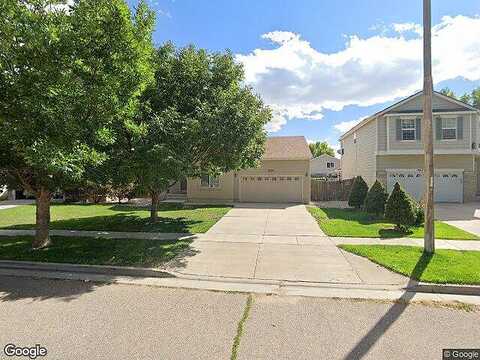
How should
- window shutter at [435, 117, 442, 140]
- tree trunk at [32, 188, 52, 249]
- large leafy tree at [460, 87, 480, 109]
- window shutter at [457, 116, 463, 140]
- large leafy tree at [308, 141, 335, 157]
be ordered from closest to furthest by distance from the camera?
tree trunk at [32, 188, 52, 249]
window shutter at [457, 116, 463, 140]
window shutter at [435, 117, 442, 140]
large leafy tree at [460, 87, 480, 109]
large leafy tree at [308, 141, 335, 157]

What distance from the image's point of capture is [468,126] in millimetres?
18609

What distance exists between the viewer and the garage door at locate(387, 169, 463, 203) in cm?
1953

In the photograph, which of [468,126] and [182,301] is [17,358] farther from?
[468,126]

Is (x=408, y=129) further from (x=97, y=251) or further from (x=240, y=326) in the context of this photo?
(x=240, y=326)

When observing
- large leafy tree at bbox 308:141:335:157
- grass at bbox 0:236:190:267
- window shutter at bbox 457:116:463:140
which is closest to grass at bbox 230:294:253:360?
grass at bbox 0:236:190:267

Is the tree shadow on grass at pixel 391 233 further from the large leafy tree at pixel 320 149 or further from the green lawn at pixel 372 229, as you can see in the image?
the large leafy tree at pixel 320 149

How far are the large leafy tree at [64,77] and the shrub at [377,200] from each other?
10.9m

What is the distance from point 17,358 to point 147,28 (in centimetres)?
701

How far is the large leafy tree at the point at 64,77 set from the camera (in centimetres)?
600

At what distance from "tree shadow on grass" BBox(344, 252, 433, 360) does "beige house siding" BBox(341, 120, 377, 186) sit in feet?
51.2

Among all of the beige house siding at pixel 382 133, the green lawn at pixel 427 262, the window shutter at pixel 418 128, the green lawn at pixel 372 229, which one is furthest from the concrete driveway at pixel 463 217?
the beige house siding at pixel 382 133

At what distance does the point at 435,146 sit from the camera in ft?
62.2

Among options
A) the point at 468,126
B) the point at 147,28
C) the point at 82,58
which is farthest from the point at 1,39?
the point at 468,126

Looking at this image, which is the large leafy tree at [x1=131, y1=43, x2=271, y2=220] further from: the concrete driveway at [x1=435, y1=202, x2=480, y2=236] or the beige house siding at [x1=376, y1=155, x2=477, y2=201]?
the beige house siding at [x1=376, y1=155, x2=477, y2=201]
